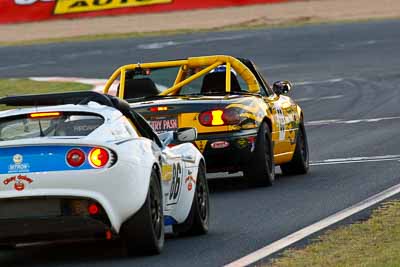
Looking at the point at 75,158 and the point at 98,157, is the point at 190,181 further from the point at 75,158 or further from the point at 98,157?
the point at 75,158

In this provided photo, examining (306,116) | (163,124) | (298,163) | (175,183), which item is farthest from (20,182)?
(306,116)

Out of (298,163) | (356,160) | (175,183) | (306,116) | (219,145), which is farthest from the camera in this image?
(306,116)

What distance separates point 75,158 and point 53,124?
0.60m

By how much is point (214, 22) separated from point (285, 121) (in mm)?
39054

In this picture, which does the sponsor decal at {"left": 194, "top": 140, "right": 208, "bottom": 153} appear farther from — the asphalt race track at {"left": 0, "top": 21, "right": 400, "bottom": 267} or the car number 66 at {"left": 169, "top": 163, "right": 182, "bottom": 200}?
the car number 66 at {"left": 169, "top": 163, "right": 182, "bottom": 200}

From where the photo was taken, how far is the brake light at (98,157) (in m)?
8.52

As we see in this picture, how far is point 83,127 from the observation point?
29.5ft

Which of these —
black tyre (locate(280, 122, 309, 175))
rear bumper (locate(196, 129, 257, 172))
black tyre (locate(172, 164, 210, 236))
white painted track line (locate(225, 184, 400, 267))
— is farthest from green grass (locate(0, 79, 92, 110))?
black tyre (locate(172, 164, 210, 236))

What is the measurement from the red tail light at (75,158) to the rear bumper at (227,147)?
4788mm

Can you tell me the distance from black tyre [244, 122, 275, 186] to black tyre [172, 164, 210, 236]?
2.93 metres

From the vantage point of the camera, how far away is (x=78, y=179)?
845 cm

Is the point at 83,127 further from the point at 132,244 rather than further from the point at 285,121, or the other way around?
the point at 285,121

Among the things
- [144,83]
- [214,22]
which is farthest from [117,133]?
[214,22]

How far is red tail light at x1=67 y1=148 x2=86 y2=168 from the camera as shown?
8461 millimetres
